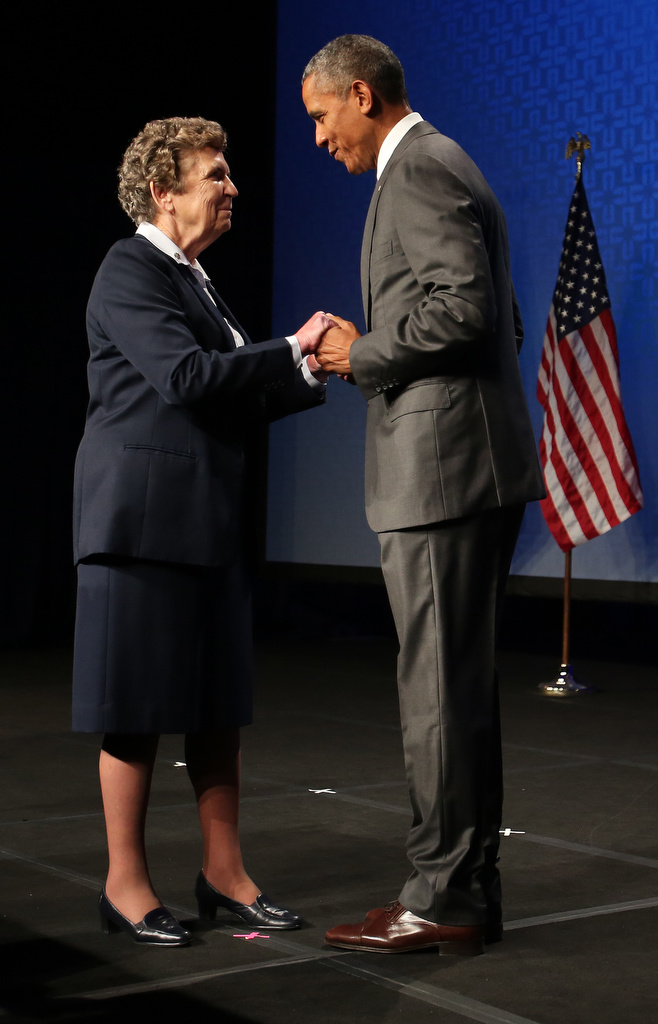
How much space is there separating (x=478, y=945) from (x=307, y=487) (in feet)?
15.9

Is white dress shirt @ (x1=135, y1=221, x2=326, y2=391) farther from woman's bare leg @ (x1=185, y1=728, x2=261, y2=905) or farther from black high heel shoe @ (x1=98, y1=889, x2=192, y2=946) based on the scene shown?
black high heel shoe @ (x1=98, y1=889, x2=192, y2=946)

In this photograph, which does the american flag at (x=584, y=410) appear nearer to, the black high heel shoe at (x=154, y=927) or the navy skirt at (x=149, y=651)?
the navy skirt at (x=149, y=651)

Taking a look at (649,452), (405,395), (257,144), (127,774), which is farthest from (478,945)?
(257,144)

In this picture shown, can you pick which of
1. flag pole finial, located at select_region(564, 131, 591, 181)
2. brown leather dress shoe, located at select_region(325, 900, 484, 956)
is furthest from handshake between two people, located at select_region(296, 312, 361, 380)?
flag pole finial, located at select_region(564, 131, 591, 181)

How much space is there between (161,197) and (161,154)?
7 centimetres

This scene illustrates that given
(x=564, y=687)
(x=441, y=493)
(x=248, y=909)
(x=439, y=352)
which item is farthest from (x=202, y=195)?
(x=564, y=687)

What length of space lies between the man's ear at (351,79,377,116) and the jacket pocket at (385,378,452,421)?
0.42m

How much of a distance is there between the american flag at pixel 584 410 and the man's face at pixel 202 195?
131 inches

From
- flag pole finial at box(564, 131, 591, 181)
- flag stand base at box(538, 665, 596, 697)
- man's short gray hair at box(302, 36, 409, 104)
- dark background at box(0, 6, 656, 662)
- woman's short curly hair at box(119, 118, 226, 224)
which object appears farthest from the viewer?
dark background at box(0, 6, 656, 662)

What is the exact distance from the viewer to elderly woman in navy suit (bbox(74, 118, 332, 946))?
1857 mm

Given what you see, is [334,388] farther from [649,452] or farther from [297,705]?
[297,705]

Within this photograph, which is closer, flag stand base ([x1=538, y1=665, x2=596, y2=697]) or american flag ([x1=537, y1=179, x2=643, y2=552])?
flag stand base ([x1=538, y1=665, x2=596, y2=697])

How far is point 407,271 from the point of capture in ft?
5.87

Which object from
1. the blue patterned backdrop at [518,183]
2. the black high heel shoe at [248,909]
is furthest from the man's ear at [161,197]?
the blue patterned backdrop at [518,183]
